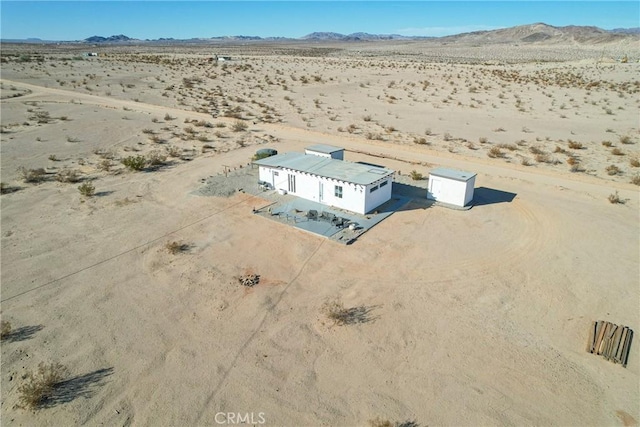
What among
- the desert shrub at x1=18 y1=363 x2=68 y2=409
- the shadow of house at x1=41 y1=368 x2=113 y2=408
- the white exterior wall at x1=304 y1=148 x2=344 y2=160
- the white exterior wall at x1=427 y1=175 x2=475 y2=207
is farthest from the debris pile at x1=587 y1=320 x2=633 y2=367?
the white exterior wall at x1=304 y1=148 x2=344 y2=160

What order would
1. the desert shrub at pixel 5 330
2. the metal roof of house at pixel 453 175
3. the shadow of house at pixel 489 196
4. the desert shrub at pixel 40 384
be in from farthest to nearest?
the shadow of house at pixel 489 196
the metal roof of house at pixel 453 175
the desert shrub at pixel 5 330
the desert shrub at pixel 40 384

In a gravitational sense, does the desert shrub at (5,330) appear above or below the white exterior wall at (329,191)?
below

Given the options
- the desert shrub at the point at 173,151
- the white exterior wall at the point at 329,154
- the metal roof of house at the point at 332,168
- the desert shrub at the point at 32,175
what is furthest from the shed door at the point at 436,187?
the desert shrub at the point at 32,175

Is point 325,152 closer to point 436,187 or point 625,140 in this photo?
point 436,187

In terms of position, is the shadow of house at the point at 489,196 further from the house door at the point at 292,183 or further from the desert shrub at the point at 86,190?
the desert shrub at the point at 86,190

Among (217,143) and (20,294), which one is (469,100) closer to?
(217,143)

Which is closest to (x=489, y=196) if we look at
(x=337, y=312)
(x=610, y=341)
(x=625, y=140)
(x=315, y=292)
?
(x=610, y=341)
